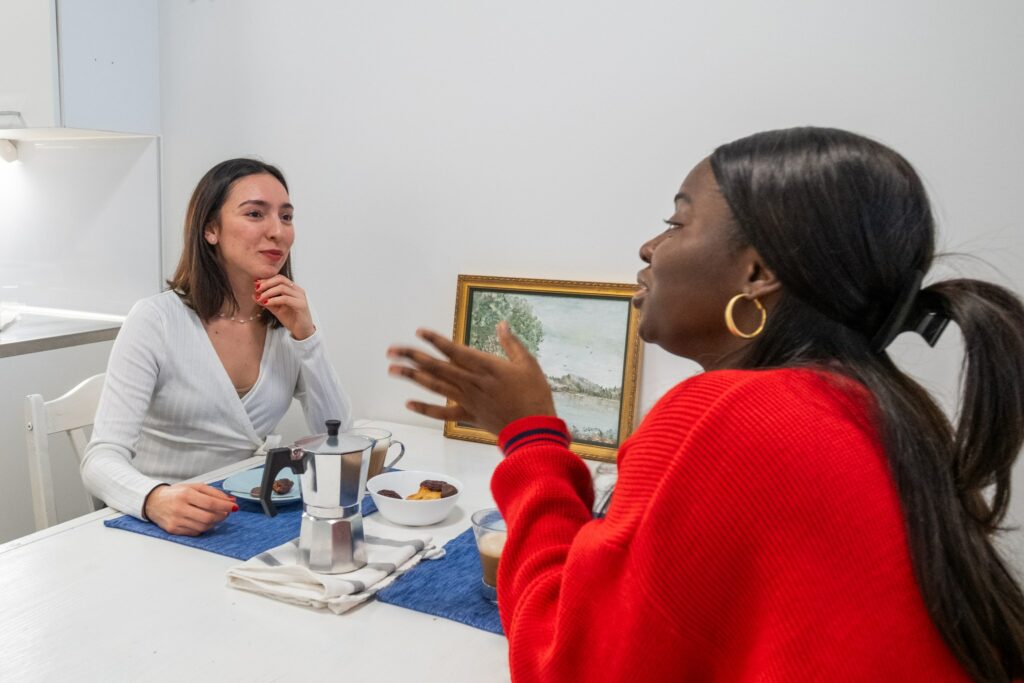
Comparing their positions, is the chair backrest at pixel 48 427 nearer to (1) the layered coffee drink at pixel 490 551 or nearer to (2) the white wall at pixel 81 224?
(2) the white wall at pixel 81 224

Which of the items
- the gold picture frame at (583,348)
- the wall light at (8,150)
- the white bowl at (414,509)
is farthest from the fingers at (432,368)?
the wall light at (8,150)

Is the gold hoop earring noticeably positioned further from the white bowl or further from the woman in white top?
the woman in white top

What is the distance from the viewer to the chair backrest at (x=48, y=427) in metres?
1.49

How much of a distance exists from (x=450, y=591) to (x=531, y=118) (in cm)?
120

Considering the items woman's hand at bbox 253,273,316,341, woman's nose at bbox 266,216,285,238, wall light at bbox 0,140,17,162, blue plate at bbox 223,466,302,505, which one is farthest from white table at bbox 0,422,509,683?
wall light at bbox 0,140,17,162

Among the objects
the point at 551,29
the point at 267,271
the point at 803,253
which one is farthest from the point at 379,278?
the point at 803,253

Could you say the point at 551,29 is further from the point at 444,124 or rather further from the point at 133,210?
the point at 133,210

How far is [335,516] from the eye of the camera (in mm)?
1048

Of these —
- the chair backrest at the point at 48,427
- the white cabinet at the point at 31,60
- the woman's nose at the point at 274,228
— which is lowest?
the chair backrest at the point at 48,427

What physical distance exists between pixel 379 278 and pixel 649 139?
2.61ft

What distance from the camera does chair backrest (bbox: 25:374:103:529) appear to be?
149 cm

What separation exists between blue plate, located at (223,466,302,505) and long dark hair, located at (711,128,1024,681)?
87cm

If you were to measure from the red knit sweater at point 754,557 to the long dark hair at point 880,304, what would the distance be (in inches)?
2.5

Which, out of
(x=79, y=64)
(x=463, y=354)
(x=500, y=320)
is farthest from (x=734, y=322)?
(x=79, y=64)
